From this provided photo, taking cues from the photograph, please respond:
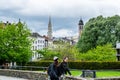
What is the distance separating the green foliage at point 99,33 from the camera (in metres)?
82.5

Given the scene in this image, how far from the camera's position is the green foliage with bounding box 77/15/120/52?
8250 cm

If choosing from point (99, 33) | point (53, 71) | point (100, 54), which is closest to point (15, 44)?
point (100, 54)

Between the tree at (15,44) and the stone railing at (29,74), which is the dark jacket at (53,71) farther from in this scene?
the tree at (15,44)

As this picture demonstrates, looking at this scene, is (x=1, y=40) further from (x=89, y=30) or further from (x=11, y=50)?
(x=89, y=30)

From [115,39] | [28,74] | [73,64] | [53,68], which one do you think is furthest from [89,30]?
[53,68]

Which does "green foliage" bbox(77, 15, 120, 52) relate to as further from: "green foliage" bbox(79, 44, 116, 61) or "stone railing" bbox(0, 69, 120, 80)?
"stone railing" bbox(0, 69, 120, 80)

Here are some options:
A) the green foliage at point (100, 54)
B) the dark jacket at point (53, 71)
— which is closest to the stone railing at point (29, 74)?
the dark jacket at point (53, 71)

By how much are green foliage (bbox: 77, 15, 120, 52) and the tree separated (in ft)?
83.4

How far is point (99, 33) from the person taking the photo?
275ft

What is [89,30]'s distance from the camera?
86.5m

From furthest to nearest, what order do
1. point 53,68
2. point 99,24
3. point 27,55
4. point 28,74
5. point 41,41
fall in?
point 41,41, point 99,24, point 27,55, point 28,74, point 53,68

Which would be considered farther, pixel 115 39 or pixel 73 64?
pixel 115 39

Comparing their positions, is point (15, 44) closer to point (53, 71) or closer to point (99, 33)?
point (99, 33)

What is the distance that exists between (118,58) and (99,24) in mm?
10113
